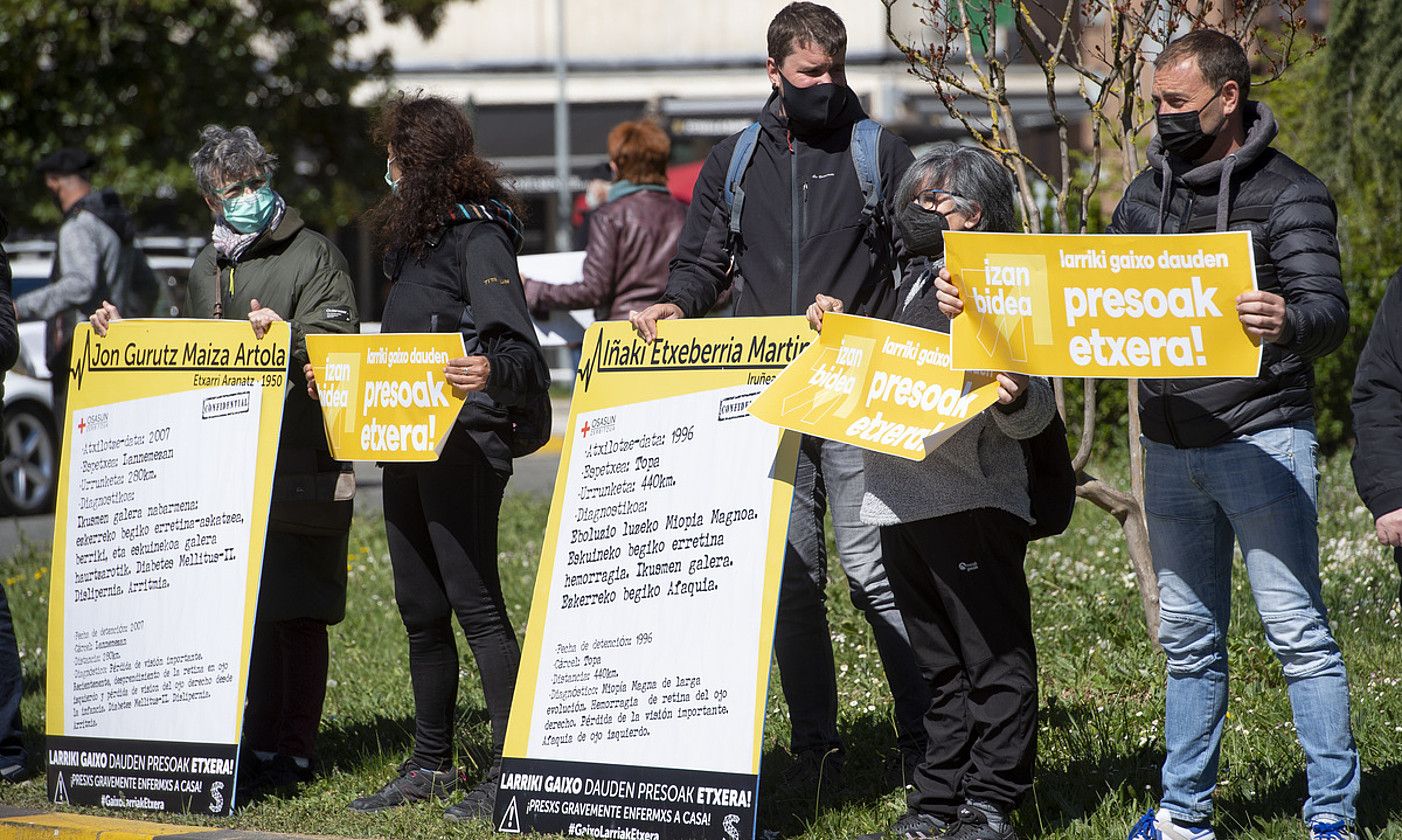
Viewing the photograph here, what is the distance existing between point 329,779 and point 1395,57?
8.98 meters

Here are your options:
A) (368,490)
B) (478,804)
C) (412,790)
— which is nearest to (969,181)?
(478,804)

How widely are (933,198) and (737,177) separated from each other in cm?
92

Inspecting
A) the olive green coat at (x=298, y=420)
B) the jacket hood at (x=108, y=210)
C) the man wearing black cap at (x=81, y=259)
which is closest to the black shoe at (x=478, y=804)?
the olive green coat at (x=298, y=420)

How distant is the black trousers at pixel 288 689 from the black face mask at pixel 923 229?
2455mm

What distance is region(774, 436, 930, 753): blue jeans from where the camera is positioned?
4.67 meters

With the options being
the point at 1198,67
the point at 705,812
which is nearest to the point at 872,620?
the point at 705,812

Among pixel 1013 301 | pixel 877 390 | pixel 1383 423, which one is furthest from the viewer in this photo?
pixel 877 390

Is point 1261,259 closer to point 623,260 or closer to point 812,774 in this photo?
point 812,774

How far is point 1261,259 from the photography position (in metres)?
3.82

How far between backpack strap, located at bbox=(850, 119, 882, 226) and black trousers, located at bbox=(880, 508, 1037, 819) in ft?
3.29

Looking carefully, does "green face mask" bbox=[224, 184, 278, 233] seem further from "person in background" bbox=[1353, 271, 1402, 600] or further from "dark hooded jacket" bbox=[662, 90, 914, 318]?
"person in background" bbox=[1353, 271, 1402, 600]

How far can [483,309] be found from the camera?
4.74m

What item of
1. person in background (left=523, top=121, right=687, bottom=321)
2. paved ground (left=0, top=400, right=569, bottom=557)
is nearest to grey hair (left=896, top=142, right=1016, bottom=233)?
person in background (left=523, top=121, right=687, bottom=321)

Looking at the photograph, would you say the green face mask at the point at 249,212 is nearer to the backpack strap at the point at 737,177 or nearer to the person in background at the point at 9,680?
the person in background at the point at 9,680
